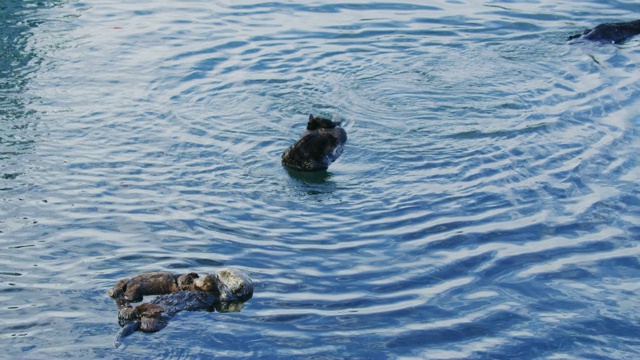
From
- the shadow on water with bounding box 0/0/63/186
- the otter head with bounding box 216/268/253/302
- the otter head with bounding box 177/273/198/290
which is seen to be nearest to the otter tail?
the otter head with bounding box 177/273/198/290

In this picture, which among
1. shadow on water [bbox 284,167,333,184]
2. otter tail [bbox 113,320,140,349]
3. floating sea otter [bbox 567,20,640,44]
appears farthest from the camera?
floating sea otter [bbox 567,20,640,44]

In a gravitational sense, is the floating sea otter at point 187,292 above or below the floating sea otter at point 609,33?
below

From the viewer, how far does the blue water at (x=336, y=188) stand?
22.2ft

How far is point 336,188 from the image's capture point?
890 centimetres

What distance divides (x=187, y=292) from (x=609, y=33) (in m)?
8.35

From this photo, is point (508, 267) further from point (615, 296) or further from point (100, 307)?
point (100, 307)

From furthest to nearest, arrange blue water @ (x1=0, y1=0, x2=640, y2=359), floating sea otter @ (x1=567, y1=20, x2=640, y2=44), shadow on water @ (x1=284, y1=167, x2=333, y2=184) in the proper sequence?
1. floating sea otter @ (x1=567, y1=20, x2=640, y2=44)
2. shadow on water @ (x1=284, y1=167, x2=333, y2=184)
3. blue water @ (x1=0, y1=0, x2=640, y2=359)

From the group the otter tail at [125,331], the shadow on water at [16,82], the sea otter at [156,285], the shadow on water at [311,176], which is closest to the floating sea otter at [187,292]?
the sea otter at [156,285]

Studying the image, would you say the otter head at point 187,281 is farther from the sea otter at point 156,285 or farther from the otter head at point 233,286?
the otter head at point 233,286

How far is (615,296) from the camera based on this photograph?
7.11m

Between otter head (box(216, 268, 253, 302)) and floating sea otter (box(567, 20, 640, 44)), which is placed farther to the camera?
floating sea otter (box(567, 20, 640, 44))

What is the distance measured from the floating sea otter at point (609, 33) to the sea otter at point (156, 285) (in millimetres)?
7901

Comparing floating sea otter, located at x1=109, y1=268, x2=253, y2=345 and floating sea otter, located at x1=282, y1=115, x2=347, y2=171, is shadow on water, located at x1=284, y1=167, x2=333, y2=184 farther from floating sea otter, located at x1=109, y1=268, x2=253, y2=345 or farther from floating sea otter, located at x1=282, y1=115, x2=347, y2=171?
floating sea otter, located at x1=109, y1=268, x2=253, y2=345

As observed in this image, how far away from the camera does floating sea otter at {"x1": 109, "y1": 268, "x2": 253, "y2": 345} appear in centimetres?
684
